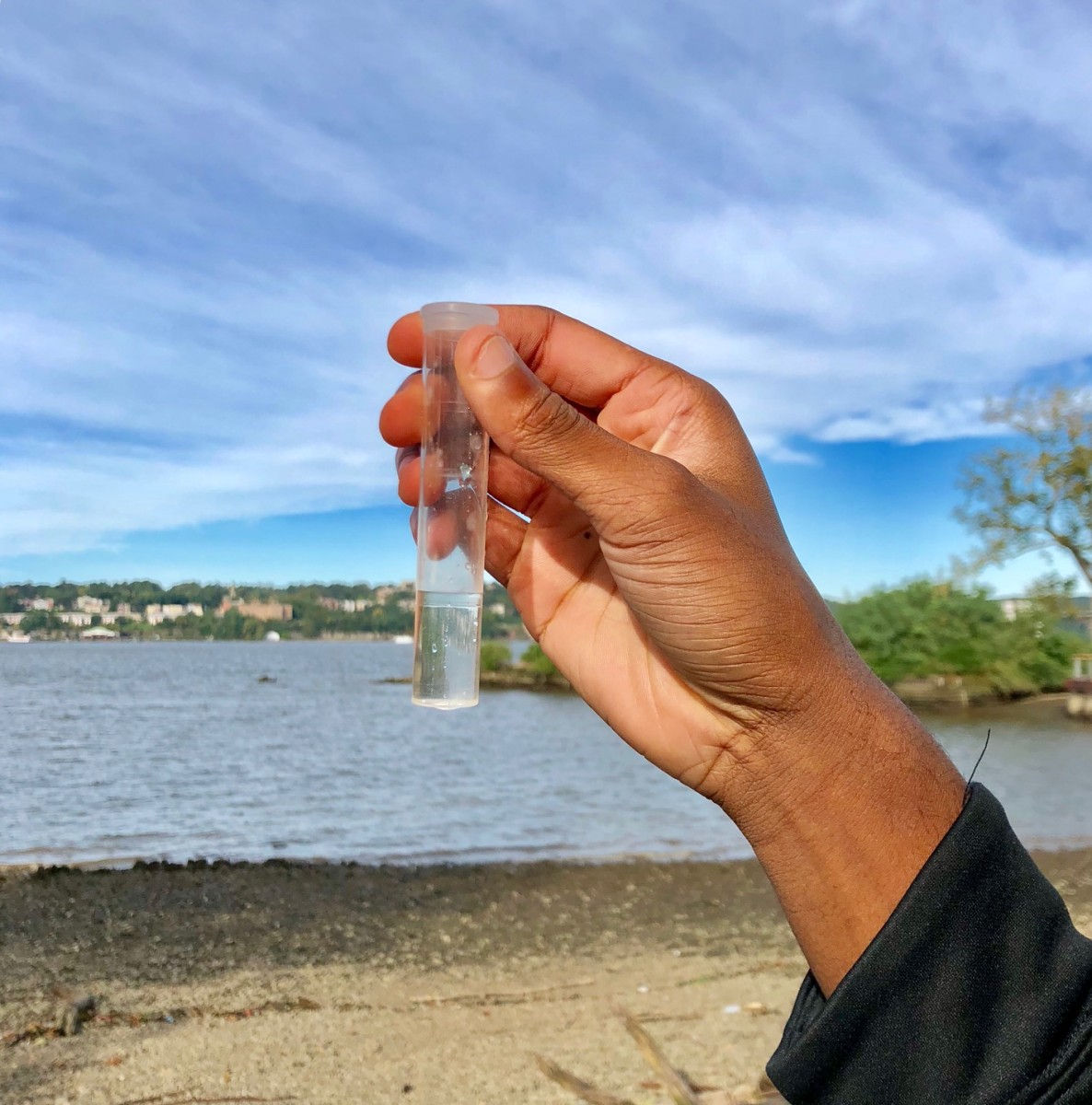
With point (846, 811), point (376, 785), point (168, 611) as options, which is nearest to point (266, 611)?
point (168, 611)

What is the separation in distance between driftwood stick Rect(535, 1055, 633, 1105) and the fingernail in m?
3.90

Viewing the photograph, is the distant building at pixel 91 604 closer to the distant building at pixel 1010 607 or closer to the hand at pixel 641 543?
the hand at pixel 641 543

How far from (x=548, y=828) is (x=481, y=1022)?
878cm

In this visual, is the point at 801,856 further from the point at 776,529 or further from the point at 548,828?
the point at 548,828

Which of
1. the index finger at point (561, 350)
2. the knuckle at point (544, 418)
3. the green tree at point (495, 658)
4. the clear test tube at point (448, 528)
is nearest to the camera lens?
the knuckle at point (544, 418)

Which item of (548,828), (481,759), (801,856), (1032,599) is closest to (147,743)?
(481,759)

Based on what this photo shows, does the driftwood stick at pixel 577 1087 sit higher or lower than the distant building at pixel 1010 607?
lower

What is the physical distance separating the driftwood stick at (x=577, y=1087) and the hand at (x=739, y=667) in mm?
3278

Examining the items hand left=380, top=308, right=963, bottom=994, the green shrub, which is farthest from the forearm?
the green shrub

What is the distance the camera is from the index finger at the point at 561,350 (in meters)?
2.06

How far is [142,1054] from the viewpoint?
5535 millimetres

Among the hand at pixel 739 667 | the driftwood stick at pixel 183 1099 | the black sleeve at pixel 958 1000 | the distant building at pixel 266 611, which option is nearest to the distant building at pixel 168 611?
the distant building at pixel 266 611

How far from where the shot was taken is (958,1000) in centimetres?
150

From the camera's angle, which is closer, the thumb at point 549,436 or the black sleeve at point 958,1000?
the black sleeve at point 958,1000
